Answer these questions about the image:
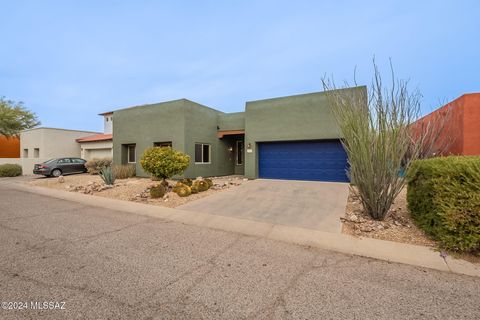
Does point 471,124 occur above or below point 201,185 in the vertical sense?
above

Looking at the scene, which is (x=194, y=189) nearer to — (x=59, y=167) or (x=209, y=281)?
(x=209, y=281)

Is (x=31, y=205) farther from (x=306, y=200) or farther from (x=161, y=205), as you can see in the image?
(x=306, y=200)

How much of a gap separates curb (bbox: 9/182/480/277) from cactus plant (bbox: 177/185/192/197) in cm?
130

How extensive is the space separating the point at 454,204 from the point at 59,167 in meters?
21.5

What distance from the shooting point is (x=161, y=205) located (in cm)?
755

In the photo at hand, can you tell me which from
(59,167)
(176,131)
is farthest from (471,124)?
(59,167)

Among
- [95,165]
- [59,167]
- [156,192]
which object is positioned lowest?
[156,192]

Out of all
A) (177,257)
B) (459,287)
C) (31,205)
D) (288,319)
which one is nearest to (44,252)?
(177,257)

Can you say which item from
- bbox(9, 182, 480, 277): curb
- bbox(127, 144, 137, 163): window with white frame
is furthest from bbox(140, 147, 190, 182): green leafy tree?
bbox(127, 144, 137, 163): window with white frame

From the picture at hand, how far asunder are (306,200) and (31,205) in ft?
31.6

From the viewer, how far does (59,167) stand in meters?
16.4

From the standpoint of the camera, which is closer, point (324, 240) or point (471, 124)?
point (324, 240)

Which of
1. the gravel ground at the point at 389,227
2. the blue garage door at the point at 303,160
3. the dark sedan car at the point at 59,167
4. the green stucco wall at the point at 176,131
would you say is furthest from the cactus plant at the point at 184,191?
the dark sedan car at the point at 59,167

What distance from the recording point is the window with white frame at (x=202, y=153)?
13.8m
